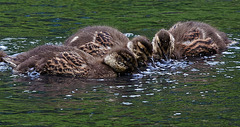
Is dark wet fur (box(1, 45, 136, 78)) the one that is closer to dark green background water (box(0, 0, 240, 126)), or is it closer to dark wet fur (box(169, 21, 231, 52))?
dark green background water (box(0, 0, 240, 126))

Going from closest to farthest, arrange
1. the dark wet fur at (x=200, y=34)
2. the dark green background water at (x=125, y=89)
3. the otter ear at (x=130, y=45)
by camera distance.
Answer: the dark green background water at (x=125, y=89) → the otter ear at (x=130, y=45) → the dark wet fur at (x=200, y=34)

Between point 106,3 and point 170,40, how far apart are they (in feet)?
22.1

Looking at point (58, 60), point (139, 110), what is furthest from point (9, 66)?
point (139, 110)

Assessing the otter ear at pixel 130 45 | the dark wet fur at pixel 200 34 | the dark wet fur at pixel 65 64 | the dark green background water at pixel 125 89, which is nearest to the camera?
the dark green background water at pixel 125 89

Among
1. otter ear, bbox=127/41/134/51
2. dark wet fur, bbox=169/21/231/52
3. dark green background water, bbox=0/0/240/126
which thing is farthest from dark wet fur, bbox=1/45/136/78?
dark wet fur, bbox=169/21/231/52

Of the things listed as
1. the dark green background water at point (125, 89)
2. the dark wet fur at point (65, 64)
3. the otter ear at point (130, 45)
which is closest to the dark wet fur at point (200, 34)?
the dark green background water at point (125, 89)

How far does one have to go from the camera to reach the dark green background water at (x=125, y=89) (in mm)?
7289

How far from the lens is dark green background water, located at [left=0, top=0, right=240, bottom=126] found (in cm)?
729

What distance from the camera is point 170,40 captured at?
12.5 meters

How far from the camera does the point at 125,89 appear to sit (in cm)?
926

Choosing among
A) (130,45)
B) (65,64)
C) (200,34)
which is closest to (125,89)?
(65,64)

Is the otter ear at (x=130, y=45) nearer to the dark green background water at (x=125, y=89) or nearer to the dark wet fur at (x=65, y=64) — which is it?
the dark green background water at (x=125, y=89)

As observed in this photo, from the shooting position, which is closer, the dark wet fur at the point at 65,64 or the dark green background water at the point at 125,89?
the dark green background water at the point at 125,89

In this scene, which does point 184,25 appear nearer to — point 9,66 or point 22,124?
point 9,66
